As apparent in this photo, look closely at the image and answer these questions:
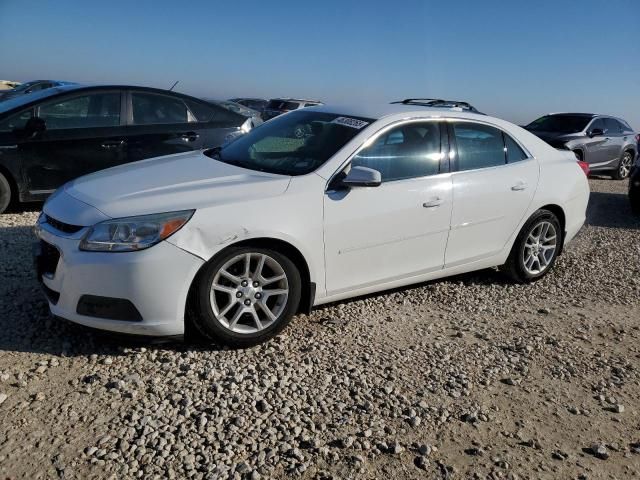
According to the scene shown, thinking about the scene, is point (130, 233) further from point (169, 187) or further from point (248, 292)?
point (248, 292)

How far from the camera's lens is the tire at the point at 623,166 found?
13.7 metres

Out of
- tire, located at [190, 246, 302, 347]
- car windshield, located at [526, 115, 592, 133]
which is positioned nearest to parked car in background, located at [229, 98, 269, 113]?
car windshield, located at [526, 115, 592, 133]

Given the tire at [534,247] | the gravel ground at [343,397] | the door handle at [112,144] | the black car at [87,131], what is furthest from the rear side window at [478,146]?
the door handle at [112,144]

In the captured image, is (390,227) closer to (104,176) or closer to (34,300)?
(104,176)

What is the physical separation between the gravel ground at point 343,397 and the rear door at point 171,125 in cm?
270

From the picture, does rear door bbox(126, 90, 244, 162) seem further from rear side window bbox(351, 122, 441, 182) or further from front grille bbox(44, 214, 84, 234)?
rear side window bbox(351, 122, 441, 182)

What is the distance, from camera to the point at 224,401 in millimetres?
3129

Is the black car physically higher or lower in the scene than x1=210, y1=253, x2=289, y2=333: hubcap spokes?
higher

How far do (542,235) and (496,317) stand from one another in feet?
3.88

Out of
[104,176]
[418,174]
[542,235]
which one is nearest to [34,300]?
[104,176]

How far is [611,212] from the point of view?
938 cm

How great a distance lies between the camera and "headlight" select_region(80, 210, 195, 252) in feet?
11.0

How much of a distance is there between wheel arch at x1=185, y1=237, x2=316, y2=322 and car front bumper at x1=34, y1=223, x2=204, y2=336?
0.18ft

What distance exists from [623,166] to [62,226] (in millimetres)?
13482
